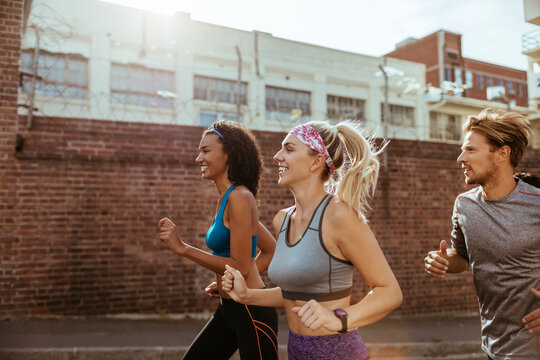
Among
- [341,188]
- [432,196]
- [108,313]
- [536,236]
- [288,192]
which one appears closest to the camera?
[341,188]

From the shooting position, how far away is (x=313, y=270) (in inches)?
83.2

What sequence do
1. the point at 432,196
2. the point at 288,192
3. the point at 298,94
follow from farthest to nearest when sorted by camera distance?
the point at 298,94 → the point at 432,196 → the point at 288,192

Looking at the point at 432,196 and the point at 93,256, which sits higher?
the point at 432,196

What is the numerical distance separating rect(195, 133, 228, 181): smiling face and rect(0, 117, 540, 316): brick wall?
4.15m

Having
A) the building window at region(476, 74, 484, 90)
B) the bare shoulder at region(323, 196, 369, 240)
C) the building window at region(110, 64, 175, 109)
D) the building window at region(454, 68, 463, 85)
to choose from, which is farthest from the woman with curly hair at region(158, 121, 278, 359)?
the building window at region(476, 74, 484, 90)

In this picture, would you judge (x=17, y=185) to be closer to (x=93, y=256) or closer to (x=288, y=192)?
(x=93, y=256)

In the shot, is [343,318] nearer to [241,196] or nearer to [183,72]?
[241,196]

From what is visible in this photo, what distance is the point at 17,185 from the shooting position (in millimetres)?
6602

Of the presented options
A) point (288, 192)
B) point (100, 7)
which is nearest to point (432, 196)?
point (288, 192)

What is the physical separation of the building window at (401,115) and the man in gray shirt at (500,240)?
24.5 meters

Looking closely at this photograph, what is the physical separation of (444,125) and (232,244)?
89.7 ft

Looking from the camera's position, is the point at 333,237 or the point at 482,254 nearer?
the point at 333,237

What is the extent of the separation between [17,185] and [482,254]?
634cm

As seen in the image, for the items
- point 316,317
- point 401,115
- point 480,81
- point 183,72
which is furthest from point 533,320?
point 480,81
